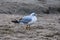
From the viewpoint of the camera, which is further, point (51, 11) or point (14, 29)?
point (51, 11)

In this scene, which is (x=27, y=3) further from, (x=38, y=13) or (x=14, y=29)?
(x=14, y=29)

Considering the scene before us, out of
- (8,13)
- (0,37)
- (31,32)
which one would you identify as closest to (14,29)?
(31,32)

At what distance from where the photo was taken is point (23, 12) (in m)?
10.0

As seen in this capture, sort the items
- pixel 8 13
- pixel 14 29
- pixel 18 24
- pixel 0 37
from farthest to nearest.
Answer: pixel 8 13 → pixel 18 24 → pixel 14 29 → pixel 0 37

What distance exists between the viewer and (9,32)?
5.64 meters

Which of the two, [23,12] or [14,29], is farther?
[23,12]

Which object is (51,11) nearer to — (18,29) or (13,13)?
(13,13)

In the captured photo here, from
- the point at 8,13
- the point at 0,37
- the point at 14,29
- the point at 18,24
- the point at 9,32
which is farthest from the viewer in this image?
the point at 8,13

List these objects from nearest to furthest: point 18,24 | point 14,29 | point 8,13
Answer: point 14,29, point 18,24, point 8,13

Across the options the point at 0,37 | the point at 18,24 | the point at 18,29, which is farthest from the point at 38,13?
the point at 0,37

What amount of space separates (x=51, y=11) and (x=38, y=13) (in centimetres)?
71

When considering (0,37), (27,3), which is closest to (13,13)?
(27,3)

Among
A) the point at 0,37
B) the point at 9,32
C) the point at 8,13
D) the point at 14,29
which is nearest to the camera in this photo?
the point at 0,37

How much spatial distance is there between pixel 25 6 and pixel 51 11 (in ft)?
4.35
